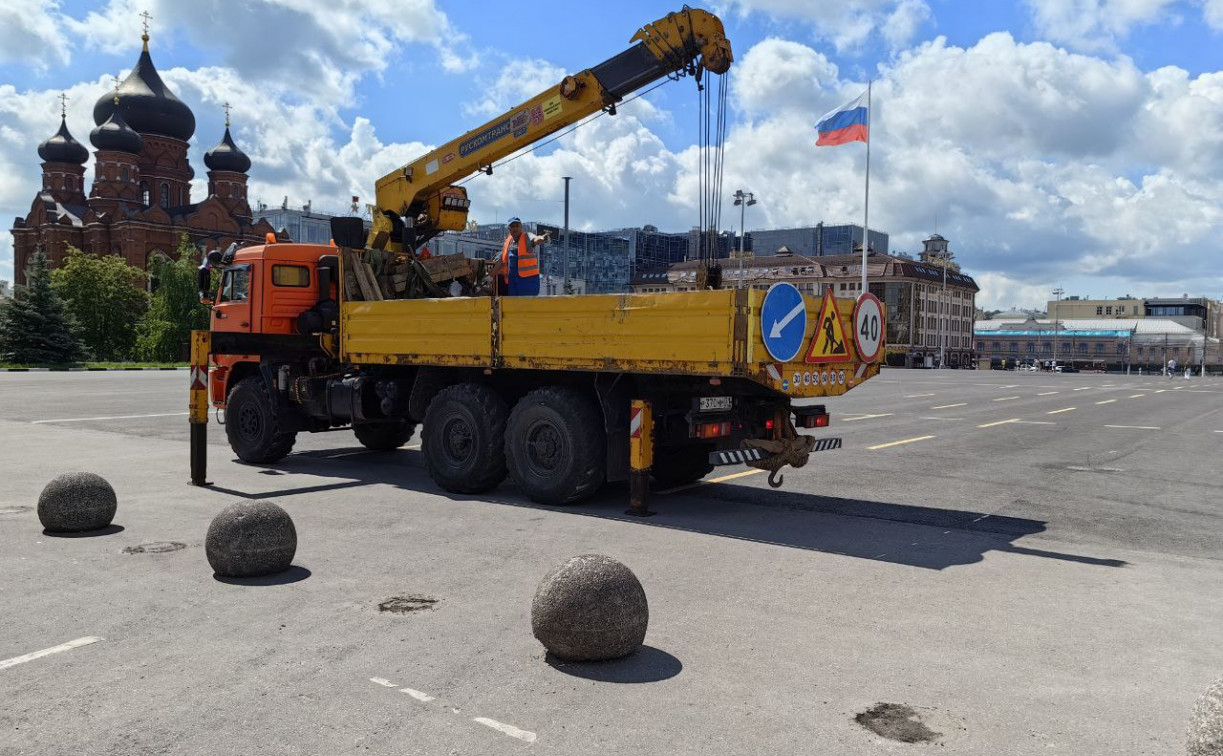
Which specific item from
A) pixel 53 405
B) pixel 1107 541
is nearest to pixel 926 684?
pixel 1107 541

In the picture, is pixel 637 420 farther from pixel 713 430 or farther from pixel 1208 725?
pixel 1208 725

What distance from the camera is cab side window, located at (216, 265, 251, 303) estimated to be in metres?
13.0

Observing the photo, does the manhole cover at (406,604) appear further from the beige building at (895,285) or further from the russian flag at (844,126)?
the beige building at (895,285)

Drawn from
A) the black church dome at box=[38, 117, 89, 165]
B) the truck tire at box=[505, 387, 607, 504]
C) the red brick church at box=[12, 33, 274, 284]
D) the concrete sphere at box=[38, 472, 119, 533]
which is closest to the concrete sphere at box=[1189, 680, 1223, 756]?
the truck tire at box=[505, 387, 607, 504]

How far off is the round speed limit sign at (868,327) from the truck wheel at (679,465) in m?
2.39

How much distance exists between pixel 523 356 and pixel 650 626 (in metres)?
4.61

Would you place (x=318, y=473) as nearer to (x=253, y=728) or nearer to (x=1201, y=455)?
(x=253, y=728)

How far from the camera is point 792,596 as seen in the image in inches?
244

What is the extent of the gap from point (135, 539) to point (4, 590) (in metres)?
1.61

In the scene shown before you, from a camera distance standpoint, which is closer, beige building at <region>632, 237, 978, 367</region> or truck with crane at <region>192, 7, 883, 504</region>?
truck with crane at <region>192, 7, 883, 504</region>

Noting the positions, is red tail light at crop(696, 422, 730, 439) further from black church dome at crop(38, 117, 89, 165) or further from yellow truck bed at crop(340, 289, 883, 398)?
black church dome at crop(38, 117, 89, 165)

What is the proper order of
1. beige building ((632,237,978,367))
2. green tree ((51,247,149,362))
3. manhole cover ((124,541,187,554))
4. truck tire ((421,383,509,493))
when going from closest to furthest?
manhole cover ((124,541,187,554)) < truck tire ((421,383,509,493)) < green tree ((51,247,149,362)) < beige building ((632,237,978,367))

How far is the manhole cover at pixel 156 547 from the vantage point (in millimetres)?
7266

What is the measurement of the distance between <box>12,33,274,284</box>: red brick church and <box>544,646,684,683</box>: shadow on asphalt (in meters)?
81.1
